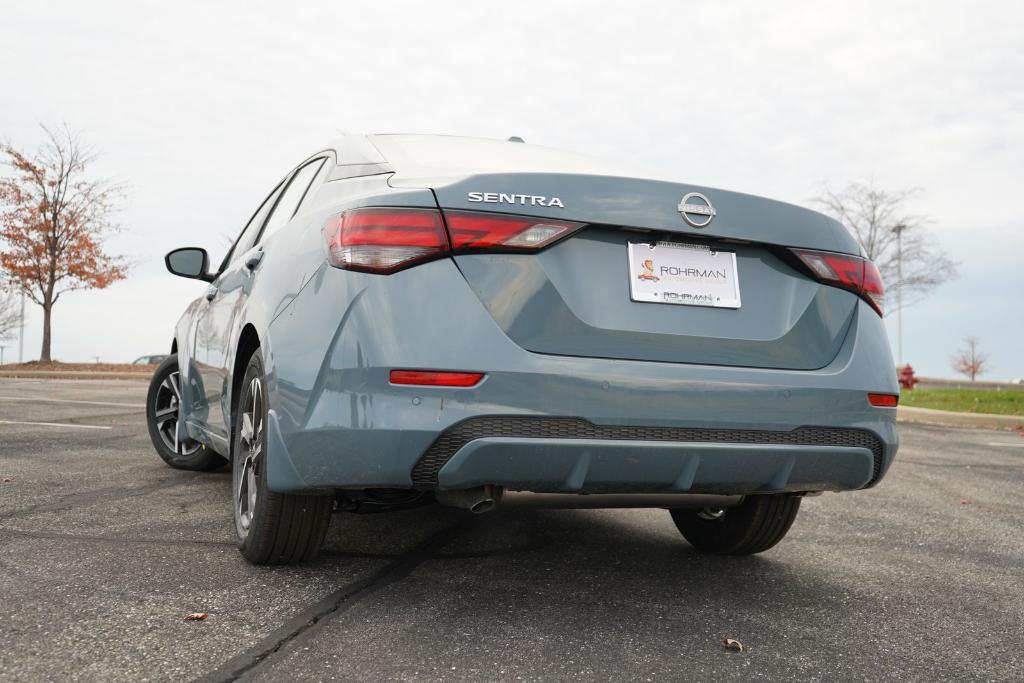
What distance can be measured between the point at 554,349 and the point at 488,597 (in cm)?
97

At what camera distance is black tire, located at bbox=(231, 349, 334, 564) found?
3.09m

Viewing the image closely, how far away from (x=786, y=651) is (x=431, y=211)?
1.63m

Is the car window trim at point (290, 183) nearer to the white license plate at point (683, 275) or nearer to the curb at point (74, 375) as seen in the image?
the white license plate at point (683, 275)

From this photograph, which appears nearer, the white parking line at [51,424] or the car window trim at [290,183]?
the car window trim at [290,183]

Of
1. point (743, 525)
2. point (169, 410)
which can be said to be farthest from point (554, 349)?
point (169, 410)

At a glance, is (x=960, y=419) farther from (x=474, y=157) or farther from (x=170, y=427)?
(x=474, y=157)

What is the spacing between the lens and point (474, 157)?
3.27 meters

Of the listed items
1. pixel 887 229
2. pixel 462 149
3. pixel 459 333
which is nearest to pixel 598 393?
pixel 459 333

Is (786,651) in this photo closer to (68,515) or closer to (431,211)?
(431,211)

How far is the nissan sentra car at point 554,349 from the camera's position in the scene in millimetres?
2580

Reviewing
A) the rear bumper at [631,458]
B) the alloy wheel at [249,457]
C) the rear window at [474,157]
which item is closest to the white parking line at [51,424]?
the alloy wheel at [249,457]

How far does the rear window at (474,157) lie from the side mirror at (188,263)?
192 centimetres

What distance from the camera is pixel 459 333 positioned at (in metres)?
2.58

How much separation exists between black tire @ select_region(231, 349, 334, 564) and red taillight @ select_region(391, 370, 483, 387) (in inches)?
28.2
